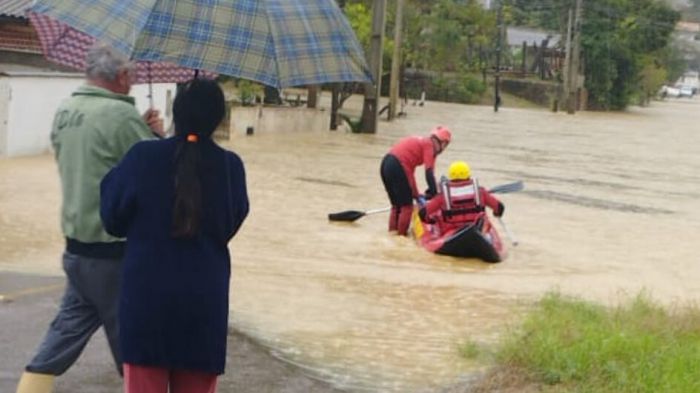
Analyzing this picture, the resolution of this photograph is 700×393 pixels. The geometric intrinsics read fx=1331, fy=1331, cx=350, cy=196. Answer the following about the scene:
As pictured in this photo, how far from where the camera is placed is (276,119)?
1395 inches

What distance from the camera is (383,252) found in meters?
16.2

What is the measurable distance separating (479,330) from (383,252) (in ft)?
19.7

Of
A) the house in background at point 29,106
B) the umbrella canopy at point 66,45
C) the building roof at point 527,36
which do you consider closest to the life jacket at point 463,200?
the house in background at point 29,106

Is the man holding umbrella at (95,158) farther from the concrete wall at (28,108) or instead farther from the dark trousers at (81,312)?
the concrete wall at (28,108)

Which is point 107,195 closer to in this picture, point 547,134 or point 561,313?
point 561,313

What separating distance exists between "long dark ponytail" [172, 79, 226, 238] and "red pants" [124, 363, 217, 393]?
0.54m

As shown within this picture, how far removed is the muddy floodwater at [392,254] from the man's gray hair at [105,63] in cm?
279

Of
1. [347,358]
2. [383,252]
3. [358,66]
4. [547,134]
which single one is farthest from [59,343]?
[547,134]

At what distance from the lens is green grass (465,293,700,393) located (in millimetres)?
7008

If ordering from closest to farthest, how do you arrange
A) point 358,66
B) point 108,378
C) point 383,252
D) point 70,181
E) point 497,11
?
point 70,181 < point 358,66 < point 108,378 < point 383,252 < point 497,11

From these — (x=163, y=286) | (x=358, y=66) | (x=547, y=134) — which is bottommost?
(x=547, y=134)

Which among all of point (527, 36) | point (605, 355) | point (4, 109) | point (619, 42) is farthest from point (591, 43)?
point (605, 355)

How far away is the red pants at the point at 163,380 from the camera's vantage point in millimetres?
4969

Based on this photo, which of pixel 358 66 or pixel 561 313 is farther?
pixel 561 313
